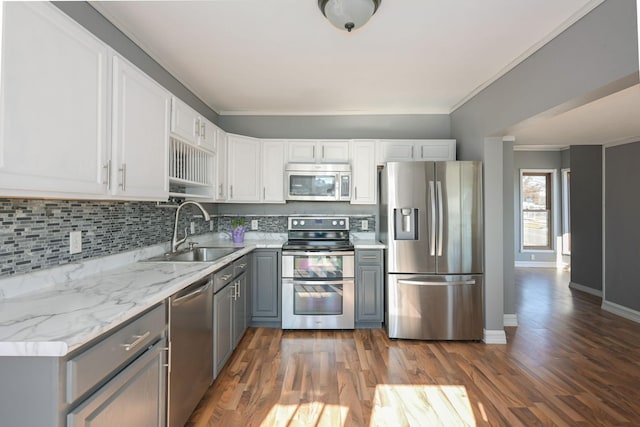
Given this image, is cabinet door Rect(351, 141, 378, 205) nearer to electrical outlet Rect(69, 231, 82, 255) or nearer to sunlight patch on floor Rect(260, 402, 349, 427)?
sunlight patch on floor Rect(260, 402, 349, 427)

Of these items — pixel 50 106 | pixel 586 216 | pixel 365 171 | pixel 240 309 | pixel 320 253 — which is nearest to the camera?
pixel 50 106

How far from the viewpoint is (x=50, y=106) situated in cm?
120

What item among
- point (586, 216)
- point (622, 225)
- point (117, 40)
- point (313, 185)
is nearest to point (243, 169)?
point (313, 185)

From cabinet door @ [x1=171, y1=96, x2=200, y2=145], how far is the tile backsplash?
0.62 meters

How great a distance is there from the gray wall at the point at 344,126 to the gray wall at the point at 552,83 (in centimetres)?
48

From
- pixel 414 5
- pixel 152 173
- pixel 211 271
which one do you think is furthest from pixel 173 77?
pixel 414 5

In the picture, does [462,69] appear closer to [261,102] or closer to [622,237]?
[261,102]

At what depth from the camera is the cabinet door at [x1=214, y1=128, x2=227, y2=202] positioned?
3166 millimetres

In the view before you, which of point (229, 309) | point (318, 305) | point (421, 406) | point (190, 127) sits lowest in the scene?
point (421, 406)

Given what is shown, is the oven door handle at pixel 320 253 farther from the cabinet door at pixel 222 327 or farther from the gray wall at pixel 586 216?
the gray wall at pixel 586 216

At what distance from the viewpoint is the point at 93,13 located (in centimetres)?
183

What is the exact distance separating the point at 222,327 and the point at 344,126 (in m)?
2.80

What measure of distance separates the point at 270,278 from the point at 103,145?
85.8 inches

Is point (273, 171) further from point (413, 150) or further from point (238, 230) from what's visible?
point (413, 150)
